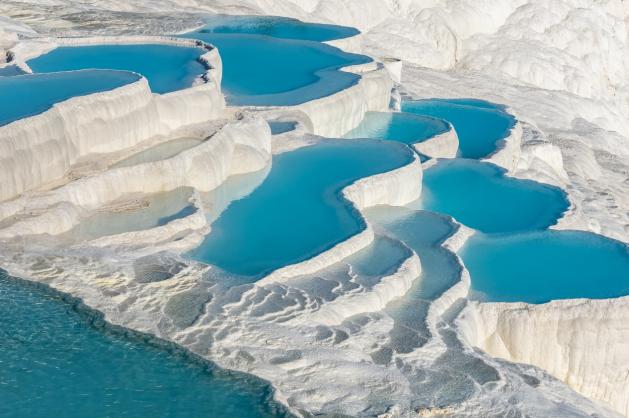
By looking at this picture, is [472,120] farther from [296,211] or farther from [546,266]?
[296,211]

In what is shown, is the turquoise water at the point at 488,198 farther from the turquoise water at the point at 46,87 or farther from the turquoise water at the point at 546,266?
the turquoise water at the point at 46,87

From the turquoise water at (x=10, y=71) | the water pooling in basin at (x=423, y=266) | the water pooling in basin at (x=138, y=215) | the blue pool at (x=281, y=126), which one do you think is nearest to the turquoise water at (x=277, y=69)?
the blue pool at (x=281, y=126)

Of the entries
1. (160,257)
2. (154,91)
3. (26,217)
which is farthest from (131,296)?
(154,91)

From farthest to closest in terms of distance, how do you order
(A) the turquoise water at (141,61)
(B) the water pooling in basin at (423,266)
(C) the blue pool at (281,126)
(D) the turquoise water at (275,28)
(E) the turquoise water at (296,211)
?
(D) the turquoise water at (275,28)
(A) the turquoise water at (141,61)
(C) the blue pool at (281,126)
(E) the turquoise water at (296,211)
(B) the water pooling in basin at (423,266)

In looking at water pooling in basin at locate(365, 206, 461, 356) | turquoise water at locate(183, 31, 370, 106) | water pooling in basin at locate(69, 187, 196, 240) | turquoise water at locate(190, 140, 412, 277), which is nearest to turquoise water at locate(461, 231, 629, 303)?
water pooling in basin at locate(365, 206, 461, 356)

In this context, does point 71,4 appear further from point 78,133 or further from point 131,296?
point 131,296

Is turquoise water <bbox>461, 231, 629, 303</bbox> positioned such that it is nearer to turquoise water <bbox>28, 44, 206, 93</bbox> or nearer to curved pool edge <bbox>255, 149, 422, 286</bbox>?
curved pool edge <bbox>255, 149, 422, 286</bbox>
